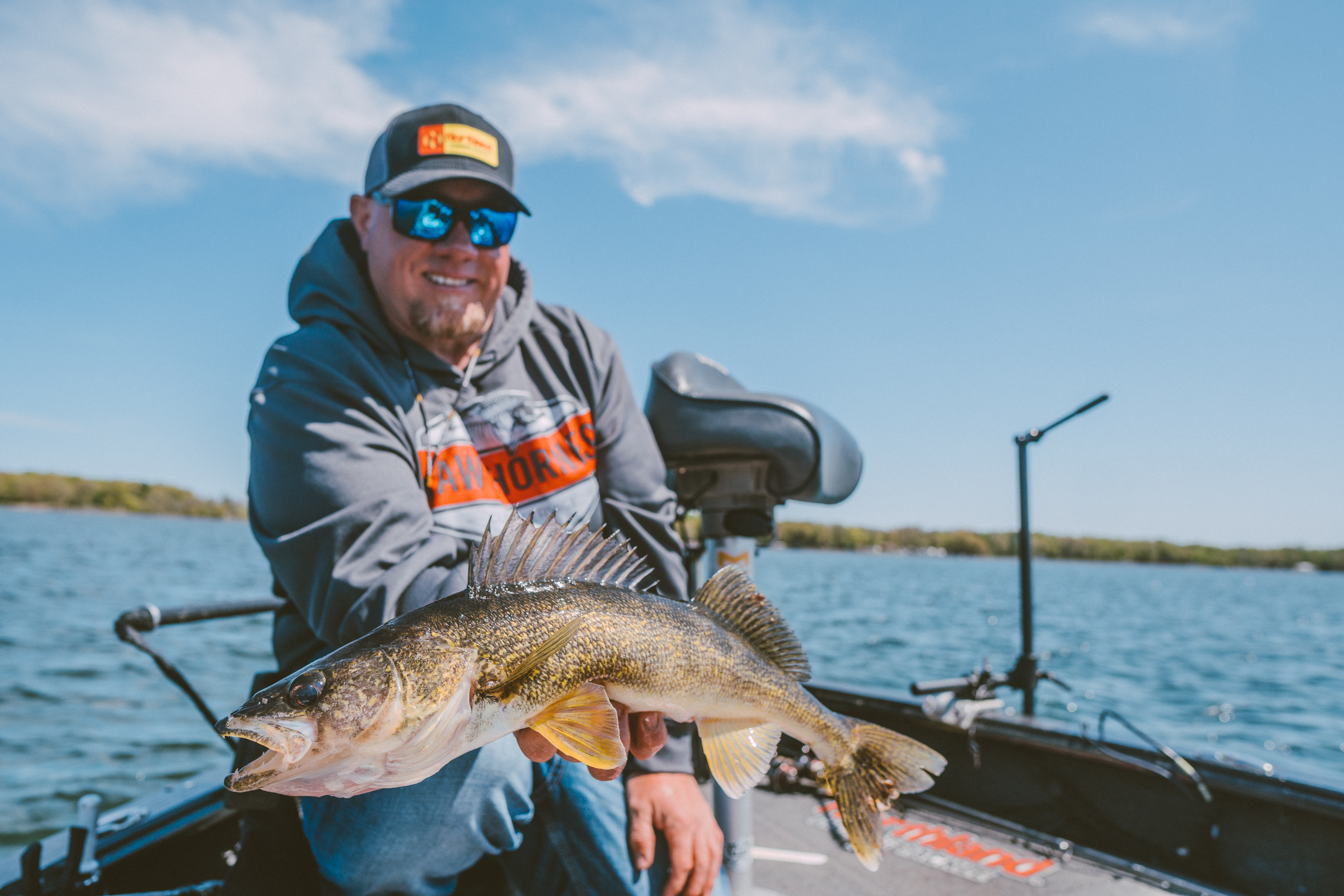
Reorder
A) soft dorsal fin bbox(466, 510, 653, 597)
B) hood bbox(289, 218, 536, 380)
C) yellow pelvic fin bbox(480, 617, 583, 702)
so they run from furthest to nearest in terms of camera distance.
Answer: hood bbox(289, 218, 536, 380) < soft dorsal fin bbox(466, 510, 653, 597) < yellow pelvic fin bbox(480, 617, 583, 702)

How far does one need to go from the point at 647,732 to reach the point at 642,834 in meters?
0.53

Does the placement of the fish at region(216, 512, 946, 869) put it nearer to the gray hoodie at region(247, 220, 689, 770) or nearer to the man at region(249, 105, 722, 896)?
the man at region(249, 105, 722, 896)

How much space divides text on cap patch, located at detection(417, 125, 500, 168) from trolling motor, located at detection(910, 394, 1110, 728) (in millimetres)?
2878

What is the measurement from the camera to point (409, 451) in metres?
2.39

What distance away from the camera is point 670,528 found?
9.04 feet

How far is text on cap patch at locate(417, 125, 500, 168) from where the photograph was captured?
8.57 ft

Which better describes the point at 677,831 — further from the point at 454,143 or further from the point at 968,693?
the point at 968,693

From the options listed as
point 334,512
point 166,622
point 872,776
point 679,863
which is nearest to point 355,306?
point 334,512

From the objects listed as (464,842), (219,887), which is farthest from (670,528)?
(219,887)

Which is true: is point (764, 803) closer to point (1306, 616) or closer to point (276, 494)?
point (276, 494)

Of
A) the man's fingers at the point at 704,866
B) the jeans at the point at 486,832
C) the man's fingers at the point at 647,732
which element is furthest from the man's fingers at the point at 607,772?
the man's fingers at the point at 704,866

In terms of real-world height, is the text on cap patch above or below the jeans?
above

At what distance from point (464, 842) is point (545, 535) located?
2.93 ft

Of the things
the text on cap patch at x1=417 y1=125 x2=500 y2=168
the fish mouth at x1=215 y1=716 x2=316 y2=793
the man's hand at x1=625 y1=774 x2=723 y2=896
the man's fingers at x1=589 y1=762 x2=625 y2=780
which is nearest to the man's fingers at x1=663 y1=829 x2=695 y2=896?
the man's hand at x1=625 y1=774 x2=723 y2=896
